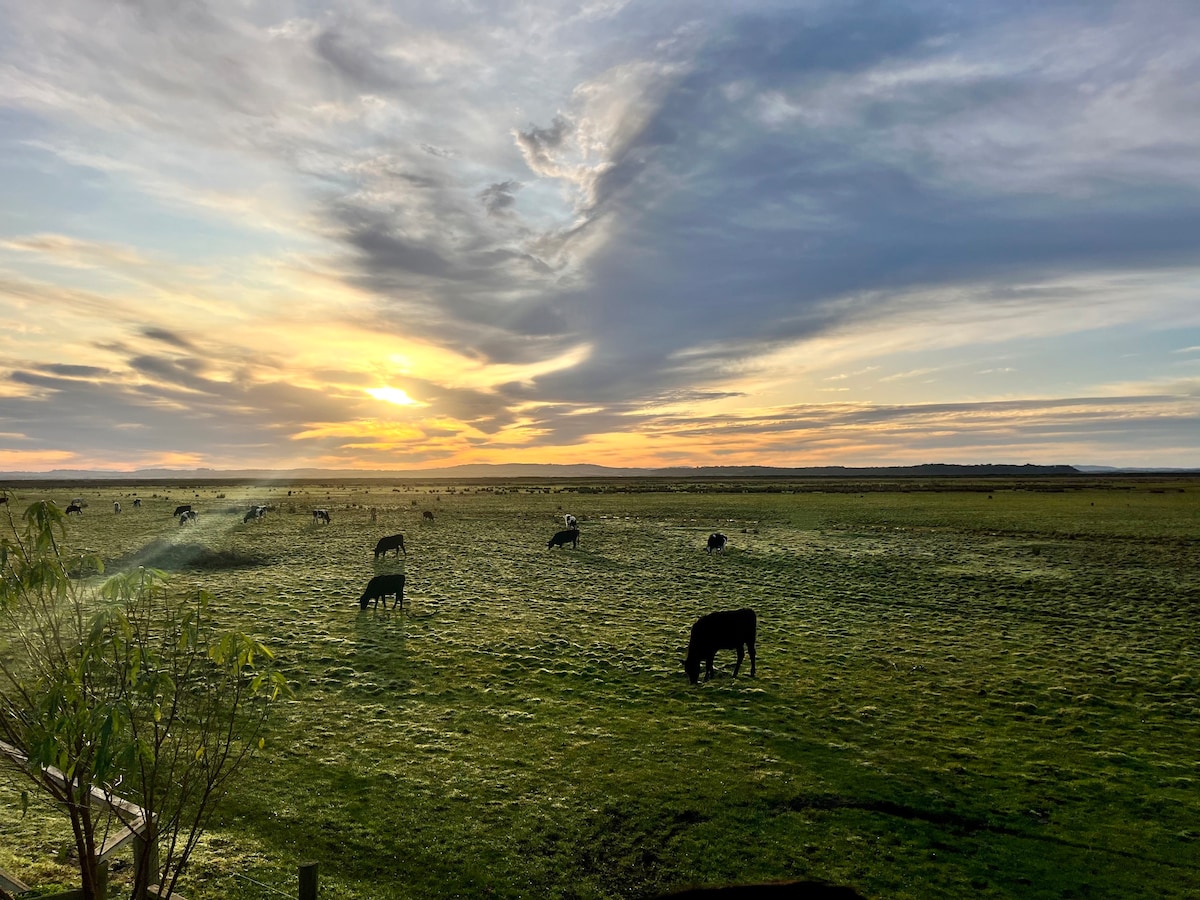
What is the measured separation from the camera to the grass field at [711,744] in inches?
406

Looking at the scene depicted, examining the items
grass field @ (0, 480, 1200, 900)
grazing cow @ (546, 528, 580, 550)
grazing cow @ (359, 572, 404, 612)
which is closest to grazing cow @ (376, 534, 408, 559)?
grass field @ (0, 480, 1200, 900)

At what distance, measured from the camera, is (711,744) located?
14.7 m

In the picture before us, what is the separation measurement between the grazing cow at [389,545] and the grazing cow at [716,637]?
29.9m

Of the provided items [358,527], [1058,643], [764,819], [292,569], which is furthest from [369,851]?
[358,527]

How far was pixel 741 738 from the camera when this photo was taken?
15.0m

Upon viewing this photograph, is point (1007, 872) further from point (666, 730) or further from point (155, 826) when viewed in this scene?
point (155, 826)

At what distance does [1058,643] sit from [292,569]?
38.9 m

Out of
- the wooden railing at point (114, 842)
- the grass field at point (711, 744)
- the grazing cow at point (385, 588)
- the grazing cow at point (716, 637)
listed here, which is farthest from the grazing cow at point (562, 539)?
the wooden railing at point (114, 842)

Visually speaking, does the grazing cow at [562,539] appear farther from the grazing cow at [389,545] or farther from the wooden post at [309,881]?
the wooden post at [309,881]

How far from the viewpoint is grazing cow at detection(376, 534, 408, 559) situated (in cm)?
4356

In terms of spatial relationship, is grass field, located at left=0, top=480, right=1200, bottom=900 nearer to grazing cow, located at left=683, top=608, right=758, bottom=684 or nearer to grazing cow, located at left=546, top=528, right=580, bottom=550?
grazing cow, located at left=683, top=608, right=758, bottom=684

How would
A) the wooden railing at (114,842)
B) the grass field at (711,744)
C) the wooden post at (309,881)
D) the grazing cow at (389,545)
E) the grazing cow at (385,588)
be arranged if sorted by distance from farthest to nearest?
1. the grazing cow at (389,545)
2. the grazing cow at (385,588)
3. the grass field at (711,744)
4. the wooden post at (309,881)
5. the wooden railing at (114,842)

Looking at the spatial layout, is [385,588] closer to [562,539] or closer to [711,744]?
[711,744]

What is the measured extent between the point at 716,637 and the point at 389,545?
1237 inches
